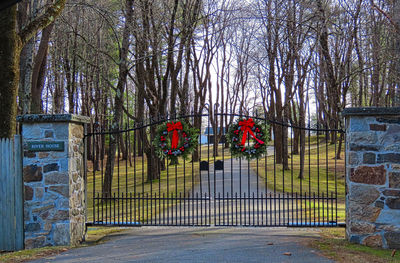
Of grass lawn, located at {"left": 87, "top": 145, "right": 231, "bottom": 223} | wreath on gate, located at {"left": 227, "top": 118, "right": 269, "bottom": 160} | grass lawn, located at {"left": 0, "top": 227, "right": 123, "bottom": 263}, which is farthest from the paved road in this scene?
wreath on gate, located at {"left": 227, "top": 118, "right": 269, "bottom": 160}

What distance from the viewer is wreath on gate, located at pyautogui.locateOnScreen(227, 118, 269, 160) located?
317 inches

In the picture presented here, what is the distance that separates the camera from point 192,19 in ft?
56.2

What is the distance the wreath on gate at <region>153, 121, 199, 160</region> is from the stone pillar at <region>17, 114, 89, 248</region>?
1.98m

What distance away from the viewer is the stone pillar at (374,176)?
6.65m

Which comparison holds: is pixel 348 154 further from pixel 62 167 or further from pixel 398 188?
pixel 62 167

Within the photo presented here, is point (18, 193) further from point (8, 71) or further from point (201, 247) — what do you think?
point (201, 247)

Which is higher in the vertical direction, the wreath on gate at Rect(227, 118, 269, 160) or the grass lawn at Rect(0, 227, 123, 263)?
the wreath on gate at Rect(227, 118, 269, 160)

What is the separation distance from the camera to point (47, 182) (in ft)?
23.4

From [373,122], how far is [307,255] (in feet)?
8.60

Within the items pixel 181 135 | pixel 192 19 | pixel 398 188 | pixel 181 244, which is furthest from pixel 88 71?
pixel 398 188

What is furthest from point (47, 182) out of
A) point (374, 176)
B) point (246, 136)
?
point (374, 176)

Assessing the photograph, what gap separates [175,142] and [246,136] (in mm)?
1514

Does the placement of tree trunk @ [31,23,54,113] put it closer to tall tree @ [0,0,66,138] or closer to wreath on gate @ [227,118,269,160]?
tall tree @ [0,0,66,138]

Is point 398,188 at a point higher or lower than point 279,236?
higher
